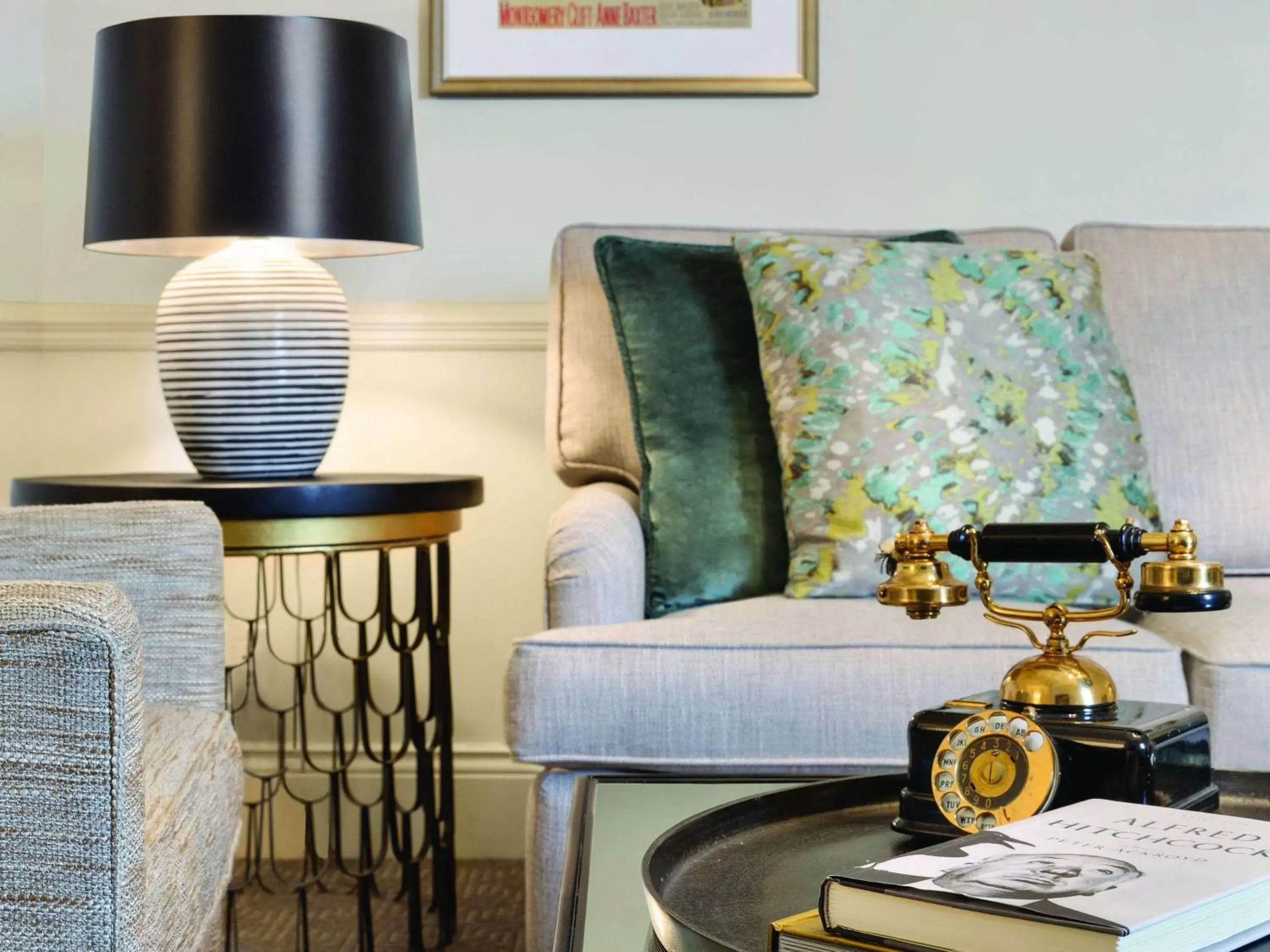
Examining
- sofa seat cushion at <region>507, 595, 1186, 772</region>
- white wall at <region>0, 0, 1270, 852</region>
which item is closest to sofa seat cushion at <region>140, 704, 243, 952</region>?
sofa seat cushion at <region>507, 595, 1186, 772</region>

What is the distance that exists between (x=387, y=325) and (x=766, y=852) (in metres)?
1.65

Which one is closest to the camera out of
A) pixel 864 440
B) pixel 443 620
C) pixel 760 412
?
pixel 864 440

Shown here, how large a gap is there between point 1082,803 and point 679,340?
1.13m

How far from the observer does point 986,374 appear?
1.66 metres

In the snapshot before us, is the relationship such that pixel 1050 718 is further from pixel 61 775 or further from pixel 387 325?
pixel 387 325

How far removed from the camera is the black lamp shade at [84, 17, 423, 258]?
1694 mm

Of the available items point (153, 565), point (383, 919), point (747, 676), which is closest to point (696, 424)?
point (747, 676)

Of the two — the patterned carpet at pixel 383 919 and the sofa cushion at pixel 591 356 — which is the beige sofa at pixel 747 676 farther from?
the patterned carpet at pixel 383 919

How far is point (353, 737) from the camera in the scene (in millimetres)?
2197

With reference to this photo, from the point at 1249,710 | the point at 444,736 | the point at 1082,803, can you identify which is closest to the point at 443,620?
the point at 444,736

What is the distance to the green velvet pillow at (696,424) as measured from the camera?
1681 mm

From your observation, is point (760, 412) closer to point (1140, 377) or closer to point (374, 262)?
point (1140, 377)

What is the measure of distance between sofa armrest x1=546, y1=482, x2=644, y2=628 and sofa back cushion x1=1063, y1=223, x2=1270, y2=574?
76 cm

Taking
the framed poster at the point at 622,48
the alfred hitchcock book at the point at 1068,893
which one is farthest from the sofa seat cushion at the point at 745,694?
the framed poster at the point at 622,48
